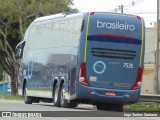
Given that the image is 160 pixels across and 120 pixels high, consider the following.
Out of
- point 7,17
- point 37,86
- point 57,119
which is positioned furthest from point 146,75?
point 57,119

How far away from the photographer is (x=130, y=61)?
2481cm

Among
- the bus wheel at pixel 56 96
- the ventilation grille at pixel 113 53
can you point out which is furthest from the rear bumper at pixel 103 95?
the bus wheel at pixel 56 96

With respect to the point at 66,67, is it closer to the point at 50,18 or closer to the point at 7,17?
the point at 50,18

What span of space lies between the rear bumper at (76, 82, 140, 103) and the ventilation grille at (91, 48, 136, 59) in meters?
1.41

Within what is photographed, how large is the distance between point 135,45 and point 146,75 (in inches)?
1598

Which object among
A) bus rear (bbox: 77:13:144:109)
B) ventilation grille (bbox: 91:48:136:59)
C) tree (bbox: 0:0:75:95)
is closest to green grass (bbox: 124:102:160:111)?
bus rear (bbox: 77:13:144:109)

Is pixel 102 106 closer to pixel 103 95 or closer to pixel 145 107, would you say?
pixel 103 95

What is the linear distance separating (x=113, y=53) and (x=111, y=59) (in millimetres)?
269

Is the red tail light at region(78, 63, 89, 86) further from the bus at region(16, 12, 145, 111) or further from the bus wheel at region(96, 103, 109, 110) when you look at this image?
the bus wheel at region(96, 103, 109, 110)

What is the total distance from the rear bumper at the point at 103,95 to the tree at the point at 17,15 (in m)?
25.5

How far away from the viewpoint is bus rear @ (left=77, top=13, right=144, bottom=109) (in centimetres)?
2430

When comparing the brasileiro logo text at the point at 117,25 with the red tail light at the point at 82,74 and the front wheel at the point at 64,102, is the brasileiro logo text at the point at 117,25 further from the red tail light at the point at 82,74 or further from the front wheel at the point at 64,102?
the front wheel at the point at 64,102

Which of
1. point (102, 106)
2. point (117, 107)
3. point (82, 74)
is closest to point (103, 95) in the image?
point (82, 74)

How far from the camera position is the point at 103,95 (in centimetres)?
2445
